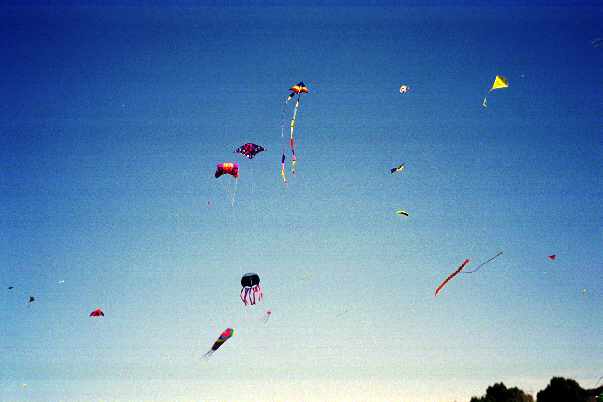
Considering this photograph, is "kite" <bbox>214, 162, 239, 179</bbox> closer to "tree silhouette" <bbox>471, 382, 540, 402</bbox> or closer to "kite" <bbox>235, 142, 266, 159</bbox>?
"kite" <bbox>235, 142, 266, 159</bbox>

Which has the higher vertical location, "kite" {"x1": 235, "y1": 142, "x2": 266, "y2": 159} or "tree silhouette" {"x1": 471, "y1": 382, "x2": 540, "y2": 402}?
"kite" {"x1": 235, "y1": 142, "x2": 266, "y2": 159}

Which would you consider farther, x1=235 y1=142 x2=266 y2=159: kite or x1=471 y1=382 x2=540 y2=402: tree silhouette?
x1=471 y1=382 x2=540 y2=402: tree silhouette

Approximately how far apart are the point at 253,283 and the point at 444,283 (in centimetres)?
Answer: 1349

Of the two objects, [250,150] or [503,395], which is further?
[503,395]

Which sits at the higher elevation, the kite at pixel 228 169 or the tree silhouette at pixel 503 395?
the kite at pixel 228 169

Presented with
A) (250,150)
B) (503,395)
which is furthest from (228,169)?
(503,395)

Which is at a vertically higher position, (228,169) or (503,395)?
(228,169)

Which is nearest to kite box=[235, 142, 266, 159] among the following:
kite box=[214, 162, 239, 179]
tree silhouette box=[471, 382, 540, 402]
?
kite box=[214, 162, 239, 179]

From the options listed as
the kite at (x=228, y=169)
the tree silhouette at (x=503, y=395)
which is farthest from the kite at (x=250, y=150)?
the tree silhouette at (x=503, y=395)

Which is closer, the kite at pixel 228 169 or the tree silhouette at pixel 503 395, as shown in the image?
the kite at pixel 228 169

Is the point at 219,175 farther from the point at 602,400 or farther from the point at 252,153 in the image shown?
the point at 602,400

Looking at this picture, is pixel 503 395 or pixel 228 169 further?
pixel 503 395

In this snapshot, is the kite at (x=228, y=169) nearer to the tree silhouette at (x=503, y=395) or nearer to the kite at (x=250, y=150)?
the kite at (x=250, y=150)

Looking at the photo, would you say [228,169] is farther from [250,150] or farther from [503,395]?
[503,395]
